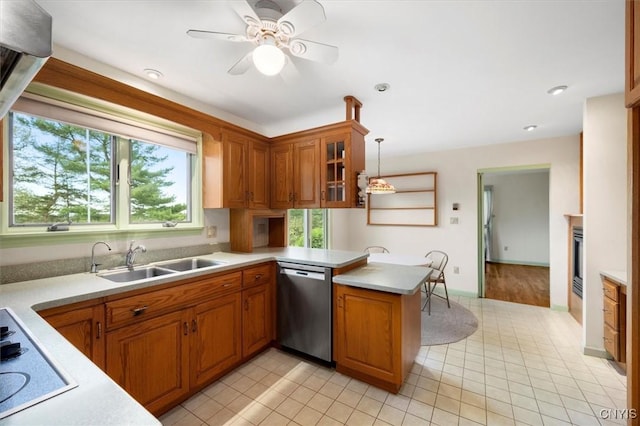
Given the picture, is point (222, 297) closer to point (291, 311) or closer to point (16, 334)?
point (291, 311)

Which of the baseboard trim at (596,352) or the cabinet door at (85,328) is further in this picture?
the baseboard trim at (596,352)

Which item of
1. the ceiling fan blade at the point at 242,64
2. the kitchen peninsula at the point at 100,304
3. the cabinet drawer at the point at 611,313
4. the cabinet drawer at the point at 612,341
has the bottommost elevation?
the cabinet drawer at the point at 612,341

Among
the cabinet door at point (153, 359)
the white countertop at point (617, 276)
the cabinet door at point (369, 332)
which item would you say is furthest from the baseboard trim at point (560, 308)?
the cabinet door at point (153, 359)

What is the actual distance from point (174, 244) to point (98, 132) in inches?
42.3

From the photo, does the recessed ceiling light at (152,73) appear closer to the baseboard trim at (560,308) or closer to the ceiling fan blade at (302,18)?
the ceiling fan blade at (302,18)

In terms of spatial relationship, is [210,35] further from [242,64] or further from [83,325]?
[83,325]

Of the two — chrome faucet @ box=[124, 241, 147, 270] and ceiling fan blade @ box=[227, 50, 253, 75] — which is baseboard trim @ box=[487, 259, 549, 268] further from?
chrome faucet @ box=[124, 241, 147, 270]

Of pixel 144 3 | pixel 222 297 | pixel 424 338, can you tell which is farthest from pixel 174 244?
pixel 424 338

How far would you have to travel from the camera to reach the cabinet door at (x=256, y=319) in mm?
2262

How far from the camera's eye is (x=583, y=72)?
2.03 m

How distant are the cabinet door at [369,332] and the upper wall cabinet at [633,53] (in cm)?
158

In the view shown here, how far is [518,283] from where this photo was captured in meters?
4.98

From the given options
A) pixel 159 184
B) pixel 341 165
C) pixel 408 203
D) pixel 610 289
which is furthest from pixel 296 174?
pixel 610 289

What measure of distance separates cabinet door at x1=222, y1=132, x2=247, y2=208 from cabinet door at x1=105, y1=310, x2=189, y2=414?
46.3 inches
